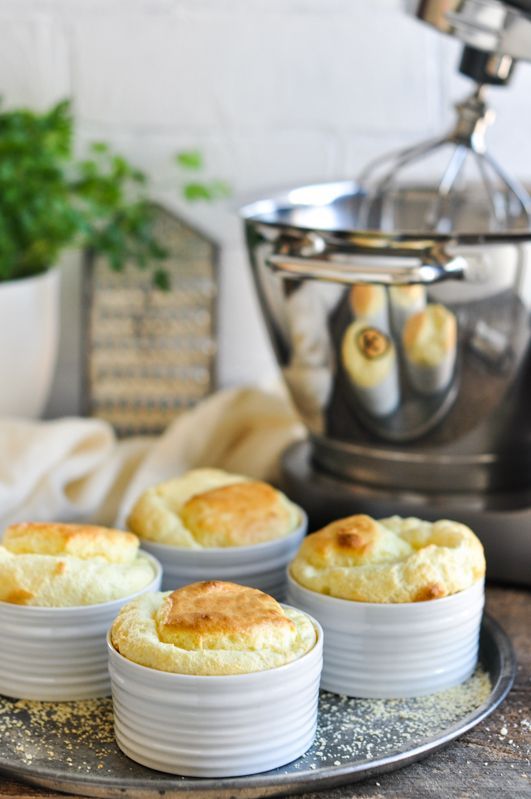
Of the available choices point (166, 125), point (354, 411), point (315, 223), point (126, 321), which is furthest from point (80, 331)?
point (354, 411)

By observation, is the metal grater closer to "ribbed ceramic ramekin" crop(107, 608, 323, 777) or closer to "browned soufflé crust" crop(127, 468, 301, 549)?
"browned soufflé crust" crop(127, 468, 301, 549)

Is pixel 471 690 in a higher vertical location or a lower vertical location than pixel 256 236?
lower

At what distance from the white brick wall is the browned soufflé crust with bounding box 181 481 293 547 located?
48 cm

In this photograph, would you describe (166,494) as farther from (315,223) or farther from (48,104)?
(48,104)

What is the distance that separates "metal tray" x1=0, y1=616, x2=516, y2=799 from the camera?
21.2 inches

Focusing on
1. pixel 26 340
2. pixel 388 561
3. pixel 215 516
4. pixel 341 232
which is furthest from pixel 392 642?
pixel 26 340

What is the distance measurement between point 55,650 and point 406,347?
0.31 m

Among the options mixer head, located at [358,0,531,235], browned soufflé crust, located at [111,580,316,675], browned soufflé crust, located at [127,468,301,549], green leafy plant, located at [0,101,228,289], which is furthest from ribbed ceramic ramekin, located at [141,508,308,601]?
green leafy plant, located at [0,101,228,289]

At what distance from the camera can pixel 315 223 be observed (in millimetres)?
935

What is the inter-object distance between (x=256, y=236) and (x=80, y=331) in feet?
1.43

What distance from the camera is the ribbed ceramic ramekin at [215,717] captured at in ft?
1.76

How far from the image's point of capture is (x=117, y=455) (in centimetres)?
98

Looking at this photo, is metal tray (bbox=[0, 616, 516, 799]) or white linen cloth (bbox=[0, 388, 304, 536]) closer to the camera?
metal tray (bbox=[0, 616, 516, 799])

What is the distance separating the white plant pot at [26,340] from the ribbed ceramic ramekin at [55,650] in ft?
1.39
